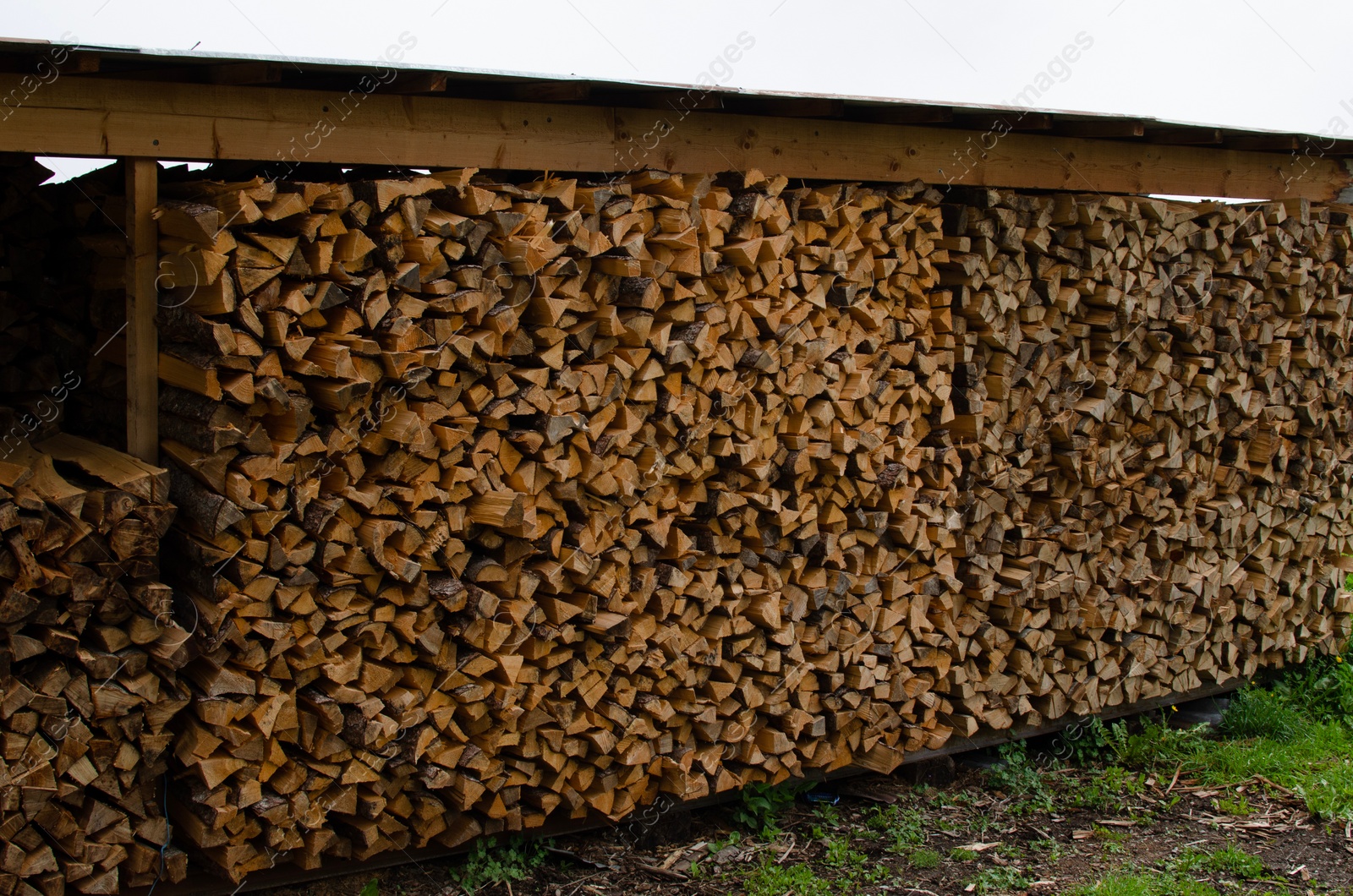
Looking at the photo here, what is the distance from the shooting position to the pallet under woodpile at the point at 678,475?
3121mm

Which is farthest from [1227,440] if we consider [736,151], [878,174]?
[736,151]

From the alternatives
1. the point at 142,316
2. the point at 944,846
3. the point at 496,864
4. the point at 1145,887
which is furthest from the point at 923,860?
the point at 142,316

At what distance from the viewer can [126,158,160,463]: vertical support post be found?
3010 mm

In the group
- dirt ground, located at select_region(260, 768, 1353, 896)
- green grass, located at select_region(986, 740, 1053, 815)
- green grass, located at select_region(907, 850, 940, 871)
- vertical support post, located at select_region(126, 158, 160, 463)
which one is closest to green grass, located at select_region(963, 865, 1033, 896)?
dirt ground, located at select_region(260, 768, 1353, 896)

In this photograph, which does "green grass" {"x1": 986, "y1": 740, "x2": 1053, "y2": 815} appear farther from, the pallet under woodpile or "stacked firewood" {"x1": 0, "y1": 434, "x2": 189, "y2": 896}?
"stacked firewood" {"x1": 0, "y1": 434, "x2": 189, "y2": 896}

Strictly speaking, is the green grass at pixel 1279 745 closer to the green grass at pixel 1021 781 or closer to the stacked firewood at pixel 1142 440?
the stacked firewood at pixel 1142 440

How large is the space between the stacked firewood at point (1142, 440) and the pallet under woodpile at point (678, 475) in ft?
0.07

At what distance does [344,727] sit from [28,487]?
3.61ft

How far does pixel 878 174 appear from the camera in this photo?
4.23 meters

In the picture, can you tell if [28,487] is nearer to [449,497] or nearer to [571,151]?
[449,497]

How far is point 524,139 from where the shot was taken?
3.52 meters

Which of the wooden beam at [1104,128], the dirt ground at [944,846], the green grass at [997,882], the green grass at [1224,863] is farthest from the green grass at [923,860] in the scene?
the wooden beam at [1104,128]

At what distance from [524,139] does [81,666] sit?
1.98m

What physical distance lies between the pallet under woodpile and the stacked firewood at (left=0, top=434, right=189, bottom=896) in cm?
12
